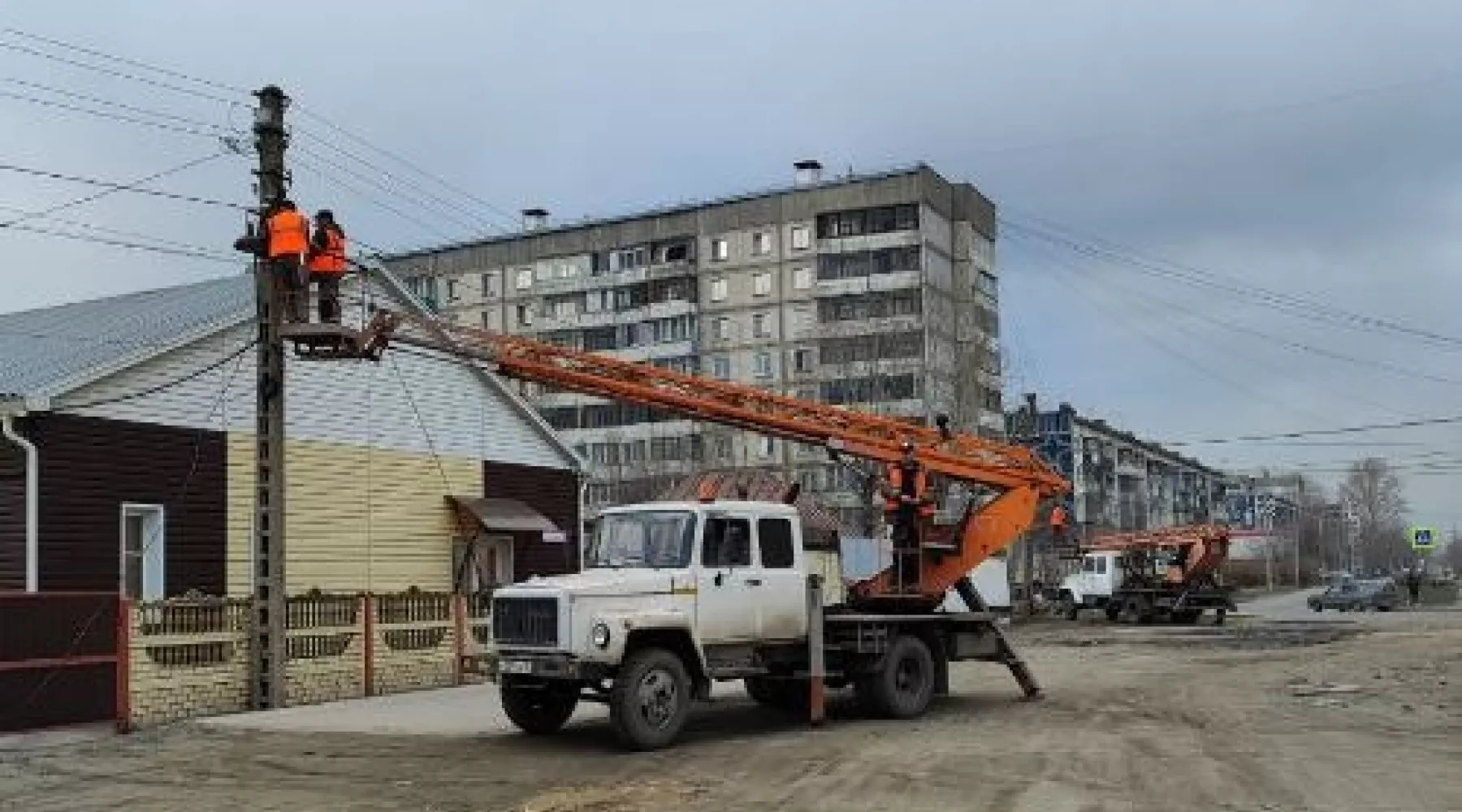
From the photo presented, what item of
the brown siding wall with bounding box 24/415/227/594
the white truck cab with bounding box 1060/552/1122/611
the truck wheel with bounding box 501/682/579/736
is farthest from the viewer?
the white truck cab with bounding box 1060/552/1122/611

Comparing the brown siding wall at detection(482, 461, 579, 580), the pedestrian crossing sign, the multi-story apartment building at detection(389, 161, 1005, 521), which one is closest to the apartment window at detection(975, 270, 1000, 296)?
the multi-story apartment building at detection(389, 161, 1005, 521)

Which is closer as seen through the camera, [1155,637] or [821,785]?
[821,785]

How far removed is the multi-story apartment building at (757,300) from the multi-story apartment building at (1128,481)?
40.9ft

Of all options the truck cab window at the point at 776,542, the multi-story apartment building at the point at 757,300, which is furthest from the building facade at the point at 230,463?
the multi-story apartment building at the point at 757,300

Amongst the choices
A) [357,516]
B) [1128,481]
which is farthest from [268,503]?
[1128,481]

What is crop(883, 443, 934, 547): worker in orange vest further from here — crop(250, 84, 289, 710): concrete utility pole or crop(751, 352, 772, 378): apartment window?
crop(751, 352, 772, 378): apartment window

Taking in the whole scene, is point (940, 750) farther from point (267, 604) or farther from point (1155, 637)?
point (1155, 637)

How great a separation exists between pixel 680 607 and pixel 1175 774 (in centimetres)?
517

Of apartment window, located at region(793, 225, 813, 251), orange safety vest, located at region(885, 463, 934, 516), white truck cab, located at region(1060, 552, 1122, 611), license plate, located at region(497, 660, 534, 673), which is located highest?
apartment window, located at region(793, 225, 813, 251)

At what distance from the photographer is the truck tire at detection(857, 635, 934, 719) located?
689 inches

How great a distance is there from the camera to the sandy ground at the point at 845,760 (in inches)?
456

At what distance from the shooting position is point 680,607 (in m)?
15.3

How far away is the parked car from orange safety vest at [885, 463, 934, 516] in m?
45.7

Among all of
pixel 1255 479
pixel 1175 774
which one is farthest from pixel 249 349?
pixel 1255 479
